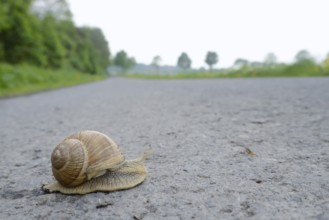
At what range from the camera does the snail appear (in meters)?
1.82

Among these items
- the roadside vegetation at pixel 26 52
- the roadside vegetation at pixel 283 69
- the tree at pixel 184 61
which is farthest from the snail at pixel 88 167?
the tree at pixel 184 61

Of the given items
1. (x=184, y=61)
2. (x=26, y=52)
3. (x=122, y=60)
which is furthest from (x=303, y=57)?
(x=122, y=60)

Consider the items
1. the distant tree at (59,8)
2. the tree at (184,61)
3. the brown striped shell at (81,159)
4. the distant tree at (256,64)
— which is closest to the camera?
the brown striped shell at (81,159)

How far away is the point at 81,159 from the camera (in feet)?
6.02

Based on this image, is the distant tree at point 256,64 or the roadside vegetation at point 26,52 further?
the distant tree at point 256,64

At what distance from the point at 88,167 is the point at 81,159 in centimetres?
6

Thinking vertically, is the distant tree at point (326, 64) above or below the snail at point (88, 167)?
above

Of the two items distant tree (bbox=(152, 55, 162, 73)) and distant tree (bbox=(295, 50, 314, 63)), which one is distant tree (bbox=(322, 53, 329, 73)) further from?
distant tree (bbox=(152, 55, 162, 73))

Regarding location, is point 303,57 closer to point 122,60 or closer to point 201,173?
point 201,173

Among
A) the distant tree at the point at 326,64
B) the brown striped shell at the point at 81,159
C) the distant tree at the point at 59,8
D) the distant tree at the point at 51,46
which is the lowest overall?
the brown striped shell at the point at 81,159

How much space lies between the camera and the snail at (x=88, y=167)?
5.98 feet

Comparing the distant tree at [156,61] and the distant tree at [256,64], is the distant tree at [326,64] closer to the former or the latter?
the distant tree at [256,64]

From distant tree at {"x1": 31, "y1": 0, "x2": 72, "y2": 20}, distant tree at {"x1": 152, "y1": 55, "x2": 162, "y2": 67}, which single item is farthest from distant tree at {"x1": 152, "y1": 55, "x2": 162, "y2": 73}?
distant tree at {"x1": 31, "y1": 0, "x2": 72, "y2": 20}

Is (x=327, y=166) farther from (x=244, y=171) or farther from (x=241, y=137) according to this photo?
(x=241, y=137)
